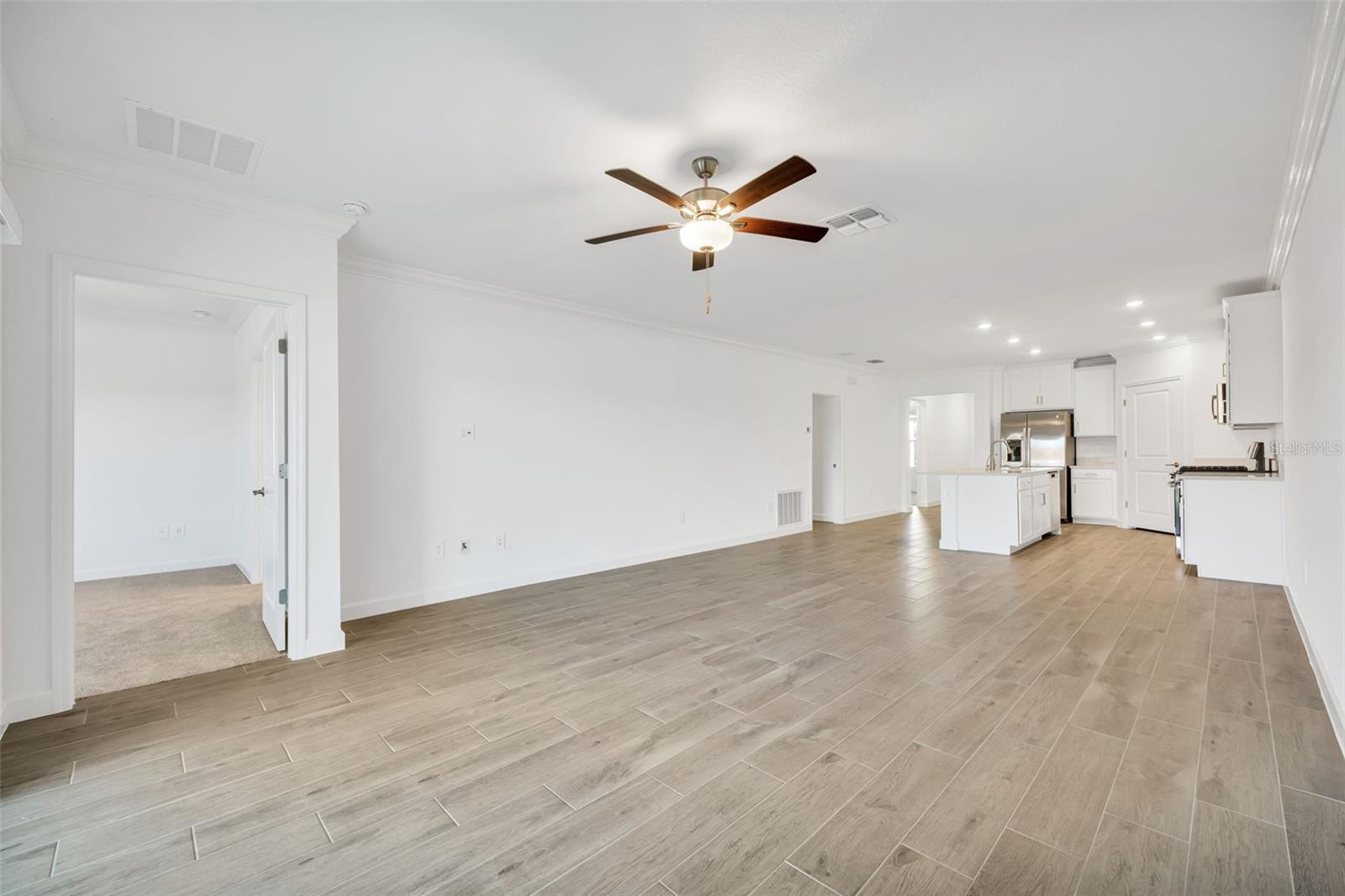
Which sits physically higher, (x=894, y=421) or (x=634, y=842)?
(x=894, y=421)

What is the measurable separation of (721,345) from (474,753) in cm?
539

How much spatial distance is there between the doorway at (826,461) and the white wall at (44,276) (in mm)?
7338

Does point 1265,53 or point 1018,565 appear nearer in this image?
point 1265,53

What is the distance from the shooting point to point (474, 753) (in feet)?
7.29

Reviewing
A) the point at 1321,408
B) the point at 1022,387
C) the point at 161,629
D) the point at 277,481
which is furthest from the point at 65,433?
the point at 1022,387

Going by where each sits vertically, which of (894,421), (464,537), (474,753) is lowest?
(474,753)

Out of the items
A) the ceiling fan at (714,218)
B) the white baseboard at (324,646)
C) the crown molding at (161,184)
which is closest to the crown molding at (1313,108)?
the ceiling fan at (714,218)

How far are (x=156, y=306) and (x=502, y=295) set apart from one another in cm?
353

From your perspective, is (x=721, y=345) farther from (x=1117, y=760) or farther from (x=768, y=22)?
(x=1117, y=760)

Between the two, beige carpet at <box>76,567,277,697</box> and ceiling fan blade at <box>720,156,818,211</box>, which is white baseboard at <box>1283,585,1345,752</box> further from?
beige carpet at <box>76,567,277,697</box>

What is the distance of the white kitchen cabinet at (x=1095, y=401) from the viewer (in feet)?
26.8

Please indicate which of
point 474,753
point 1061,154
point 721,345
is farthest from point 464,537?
point 1061,154

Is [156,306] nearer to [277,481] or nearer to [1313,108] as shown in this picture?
[277,481]

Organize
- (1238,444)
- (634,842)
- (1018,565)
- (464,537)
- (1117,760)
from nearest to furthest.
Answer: (634,842) → (1117,760) → (464,537) → (1018,565) → (1238,444)
